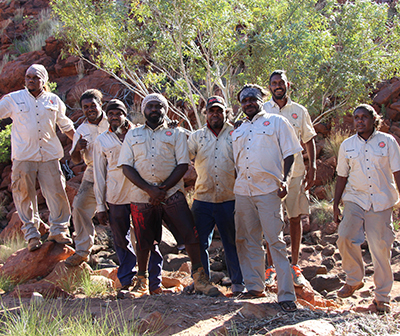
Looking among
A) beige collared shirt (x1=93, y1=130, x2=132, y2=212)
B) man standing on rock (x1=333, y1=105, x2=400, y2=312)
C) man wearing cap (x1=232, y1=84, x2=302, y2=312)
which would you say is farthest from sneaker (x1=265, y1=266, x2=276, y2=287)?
beige collared shirt (x1=93, y1=130, x2=132, y2=212)

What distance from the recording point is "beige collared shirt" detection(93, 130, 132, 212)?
15.7 feet

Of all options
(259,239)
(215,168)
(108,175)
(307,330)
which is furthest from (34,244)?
(307,330)

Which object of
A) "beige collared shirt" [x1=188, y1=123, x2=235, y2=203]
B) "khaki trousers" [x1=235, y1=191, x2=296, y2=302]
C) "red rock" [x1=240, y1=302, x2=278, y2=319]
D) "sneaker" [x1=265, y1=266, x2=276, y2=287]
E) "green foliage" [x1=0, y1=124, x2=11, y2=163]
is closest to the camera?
"red rock" [x1=240, y1=302, x2=278, y2=319]

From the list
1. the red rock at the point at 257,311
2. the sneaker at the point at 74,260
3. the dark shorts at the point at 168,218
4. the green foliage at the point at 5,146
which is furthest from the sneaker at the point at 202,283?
the green foliage at the point at 5,146

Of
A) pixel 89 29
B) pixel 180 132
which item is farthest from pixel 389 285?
pixel 89 29

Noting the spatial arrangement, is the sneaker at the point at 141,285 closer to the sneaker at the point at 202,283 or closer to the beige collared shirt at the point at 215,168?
the sneaker at the point at 202,283

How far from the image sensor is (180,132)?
15.4 feet

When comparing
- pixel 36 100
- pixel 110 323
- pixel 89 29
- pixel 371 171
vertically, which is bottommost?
pixel 110 323

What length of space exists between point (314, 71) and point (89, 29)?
5.67m

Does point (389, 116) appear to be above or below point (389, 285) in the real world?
above

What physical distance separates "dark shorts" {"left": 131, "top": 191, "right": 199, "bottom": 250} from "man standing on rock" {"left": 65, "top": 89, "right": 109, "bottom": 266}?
3.37 ft

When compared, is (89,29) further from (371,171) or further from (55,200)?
(371,171)

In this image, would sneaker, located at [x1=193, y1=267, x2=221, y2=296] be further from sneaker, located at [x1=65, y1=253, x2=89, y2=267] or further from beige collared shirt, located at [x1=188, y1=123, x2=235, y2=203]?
sneaker, located at [x1=65, y1=253, x2=89, y2=267]

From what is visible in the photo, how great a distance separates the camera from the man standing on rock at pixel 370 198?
13.8 feet
